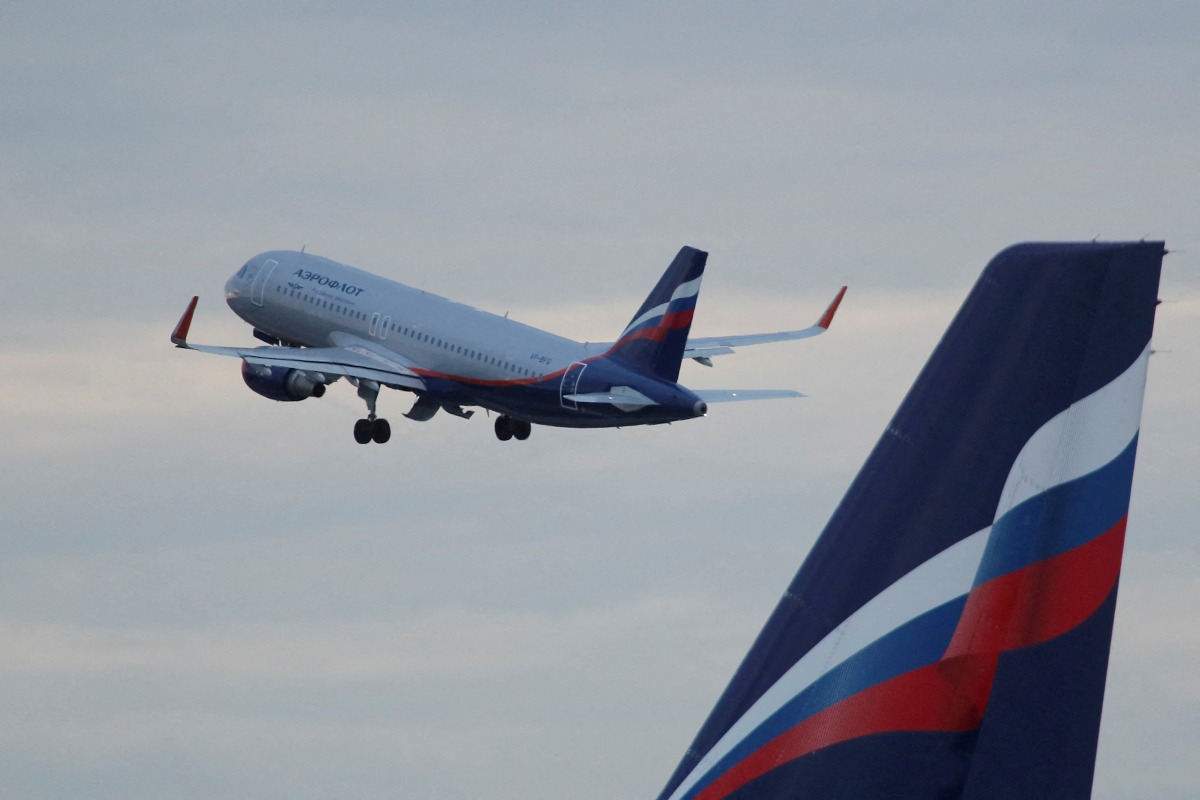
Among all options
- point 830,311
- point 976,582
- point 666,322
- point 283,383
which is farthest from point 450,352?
point 976,582

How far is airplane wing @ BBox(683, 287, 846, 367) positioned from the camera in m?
90.7

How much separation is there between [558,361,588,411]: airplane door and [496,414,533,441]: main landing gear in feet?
33.9

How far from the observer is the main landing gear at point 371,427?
8400 cm

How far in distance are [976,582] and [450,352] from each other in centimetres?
6407

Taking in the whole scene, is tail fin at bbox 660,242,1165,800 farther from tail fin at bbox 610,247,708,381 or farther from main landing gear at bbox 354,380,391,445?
main landing gear at bbox 354,380,391,445

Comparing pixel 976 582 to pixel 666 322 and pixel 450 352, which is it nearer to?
pixel 666 322

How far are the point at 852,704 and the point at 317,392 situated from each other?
67784 mm

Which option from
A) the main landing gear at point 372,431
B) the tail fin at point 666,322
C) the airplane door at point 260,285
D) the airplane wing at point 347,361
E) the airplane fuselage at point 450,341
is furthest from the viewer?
the airplane door at point 260,285

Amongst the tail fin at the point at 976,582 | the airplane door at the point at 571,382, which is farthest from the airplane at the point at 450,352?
the tail fin at the point at 976,582

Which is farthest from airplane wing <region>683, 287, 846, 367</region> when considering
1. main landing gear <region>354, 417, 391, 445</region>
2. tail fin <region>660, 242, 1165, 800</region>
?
tail fin <region>660, 242, 1165, 800</region>

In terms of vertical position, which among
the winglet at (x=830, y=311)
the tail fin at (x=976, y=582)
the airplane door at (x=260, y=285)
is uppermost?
the winglet at (x=830, y=311)

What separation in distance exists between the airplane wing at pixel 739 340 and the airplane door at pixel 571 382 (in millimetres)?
15098

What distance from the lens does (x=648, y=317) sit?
75.6 m

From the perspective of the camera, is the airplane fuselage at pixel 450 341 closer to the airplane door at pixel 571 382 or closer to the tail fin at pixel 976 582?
the airplane door at pixel 571 382
